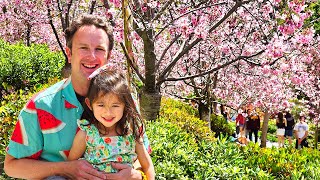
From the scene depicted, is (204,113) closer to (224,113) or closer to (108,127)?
(224,113)

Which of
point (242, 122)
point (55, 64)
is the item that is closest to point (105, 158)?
point (55, 64)

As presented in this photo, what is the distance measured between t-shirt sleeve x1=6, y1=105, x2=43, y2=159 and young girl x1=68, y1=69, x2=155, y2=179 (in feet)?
0.60

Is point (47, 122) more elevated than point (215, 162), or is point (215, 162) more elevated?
point (47, 122)

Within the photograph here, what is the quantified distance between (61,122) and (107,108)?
0.24m

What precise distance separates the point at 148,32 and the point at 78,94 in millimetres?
3206

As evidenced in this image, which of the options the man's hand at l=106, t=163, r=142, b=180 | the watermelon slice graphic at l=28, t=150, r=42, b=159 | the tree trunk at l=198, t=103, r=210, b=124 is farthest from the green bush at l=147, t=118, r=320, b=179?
the tree trunk at l=198, t=103, r=210, b=124

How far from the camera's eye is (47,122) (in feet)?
6.91

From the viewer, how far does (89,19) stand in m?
2.21

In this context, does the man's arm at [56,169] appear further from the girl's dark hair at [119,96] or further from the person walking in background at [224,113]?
the person walking in background at [224,113]

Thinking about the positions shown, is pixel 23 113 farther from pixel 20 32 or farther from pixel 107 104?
pixel 20 32

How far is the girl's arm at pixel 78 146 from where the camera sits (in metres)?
2.10

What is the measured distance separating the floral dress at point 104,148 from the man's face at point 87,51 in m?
0.26

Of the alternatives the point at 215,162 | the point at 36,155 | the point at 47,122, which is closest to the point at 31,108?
the point at 47,122

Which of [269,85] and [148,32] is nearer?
[148,32]
